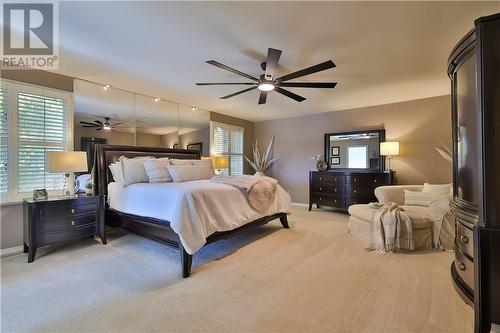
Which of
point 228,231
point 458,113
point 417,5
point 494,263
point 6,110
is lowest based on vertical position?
point 228,231

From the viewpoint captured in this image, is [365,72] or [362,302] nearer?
[362,302]

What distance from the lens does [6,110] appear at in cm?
296

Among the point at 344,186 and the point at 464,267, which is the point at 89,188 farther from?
the point at 344,186

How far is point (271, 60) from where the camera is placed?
247cm

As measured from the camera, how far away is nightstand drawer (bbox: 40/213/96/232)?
9.46 ft

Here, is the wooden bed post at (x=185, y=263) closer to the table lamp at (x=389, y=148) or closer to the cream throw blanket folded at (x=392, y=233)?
the cream throw blanket folded at (x=392, y=233)

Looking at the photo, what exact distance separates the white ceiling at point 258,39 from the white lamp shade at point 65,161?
4.01 feet

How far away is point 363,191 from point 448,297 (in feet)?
10.5

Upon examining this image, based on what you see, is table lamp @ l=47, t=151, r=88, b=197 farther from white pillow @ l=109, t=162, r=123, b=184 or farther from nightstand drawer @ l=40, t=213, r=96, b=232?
nightstand drawer @ l=40, t=213, r=96, b=232

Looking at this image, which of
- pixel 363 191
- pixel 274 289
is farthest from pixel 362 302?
pixel 363 191

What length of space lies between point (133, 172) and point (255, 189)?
73.5 inches

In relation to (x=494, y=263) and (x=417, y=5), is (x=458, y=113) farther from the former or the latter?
(x=494, y=263)

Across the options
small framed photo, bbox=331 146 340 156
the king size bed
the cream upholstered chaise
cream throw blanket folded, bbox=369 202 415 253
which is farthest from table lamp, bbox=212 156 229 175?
cream throw blanket folded, bbox=369 202 415 253

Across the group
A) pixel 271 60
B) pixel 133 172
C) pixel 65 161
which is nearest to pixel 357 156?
pixel 271 60
